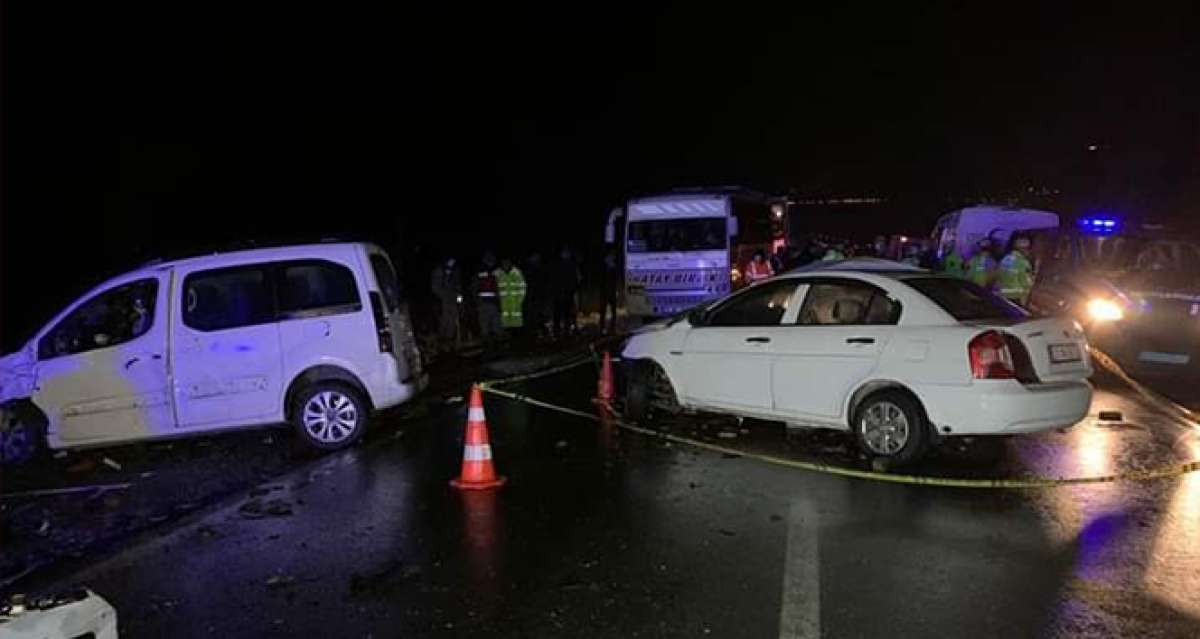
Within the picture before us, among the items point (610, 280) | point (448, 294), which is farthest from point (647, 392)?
point (610, 280)

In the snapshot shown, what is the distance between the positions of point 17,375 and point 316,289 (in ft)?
9.16

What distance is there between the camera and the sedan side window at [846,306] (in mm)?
7926

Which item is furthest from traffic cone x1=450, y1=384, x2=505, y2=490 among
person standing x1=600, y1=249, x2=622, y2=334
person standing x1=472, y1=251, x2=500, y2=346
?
person standing x1=600, y1=249, x2=622, y2=334

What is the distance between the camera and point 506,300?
17.0m

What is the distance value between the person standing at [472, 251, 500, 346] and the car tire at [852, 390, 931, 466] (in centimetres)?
987

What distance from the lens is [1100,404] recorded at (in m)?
10.4

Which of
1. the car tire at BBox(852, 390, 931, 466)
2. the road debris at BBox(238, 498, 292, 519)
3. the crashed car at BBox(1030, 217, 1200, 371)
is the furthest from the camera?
the crashed car at BBox(1030, 217, 1200, 371)

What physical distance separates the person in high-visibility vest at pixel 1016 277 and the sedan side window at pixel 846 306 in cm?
782

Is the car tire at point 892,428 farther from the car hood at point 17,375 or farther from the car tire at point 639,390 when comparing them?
the car hood at point 17,375

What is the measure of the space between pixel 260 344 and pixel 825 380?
5106 mm

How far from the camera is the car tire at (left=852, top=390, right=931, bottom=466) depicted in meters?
7.57

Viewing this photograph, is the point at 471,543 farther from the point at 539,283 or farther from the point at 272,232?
the point at 272,232

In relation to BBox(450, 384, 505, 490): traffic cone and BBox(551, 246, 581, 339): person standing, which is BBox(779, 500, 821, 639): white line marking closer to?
BBox(450, 384, 505, 490): traffic cone

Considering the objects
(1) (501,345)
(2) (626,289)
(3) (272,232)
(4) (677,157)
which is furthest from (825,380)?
(4) (677,157)
